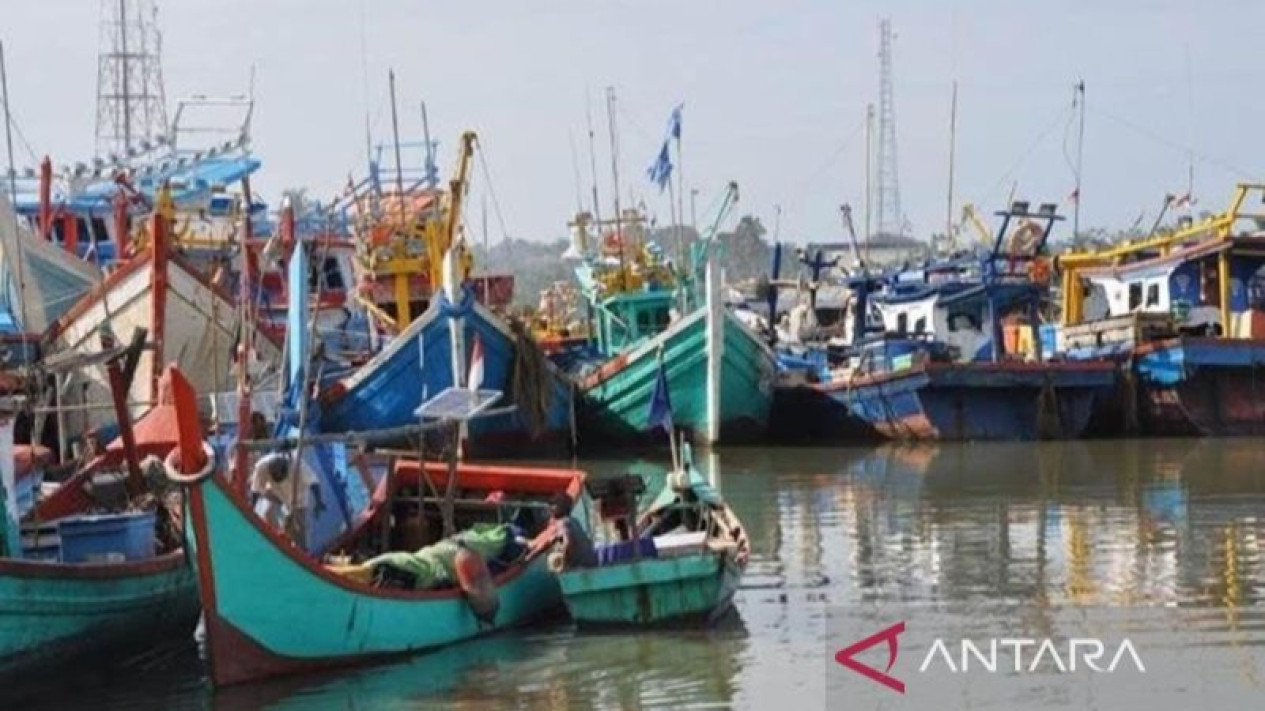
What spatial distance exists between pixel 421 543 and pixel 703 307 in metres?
16.9

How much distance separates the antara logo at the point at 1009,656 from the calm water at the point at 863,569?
443mm

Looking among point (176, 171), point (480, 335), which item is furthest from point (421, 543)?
point (176, 171)

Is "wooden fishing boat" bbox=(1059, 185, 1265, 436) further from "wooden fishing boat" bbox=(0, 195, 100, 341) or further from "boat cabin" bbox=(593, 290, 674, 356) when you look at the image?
"wooden fishing boat" bbox=(0, 195, 100, 341)

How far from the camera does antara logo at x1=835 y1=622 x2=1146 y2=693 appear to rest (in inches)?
511

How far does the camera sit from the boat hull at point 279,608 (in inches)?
480

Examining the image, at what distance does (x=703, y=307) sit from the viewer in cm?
3241

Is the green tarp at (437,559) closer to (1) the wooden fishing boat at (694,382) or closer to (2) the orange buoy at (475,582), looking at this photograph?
(2) the orange buoy at (475,582)

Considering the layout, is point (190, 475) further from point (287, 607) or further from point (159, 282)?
point (159, 282)

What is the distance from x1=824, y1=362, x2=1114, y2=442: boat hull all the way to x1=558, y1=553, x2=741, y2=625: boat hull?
17.4 metres

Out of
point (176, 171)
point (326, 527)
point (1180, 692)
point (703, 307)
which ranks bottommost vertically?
point (1180, 692)

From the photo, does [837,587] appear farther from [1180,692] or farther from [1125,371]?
[1125,371]

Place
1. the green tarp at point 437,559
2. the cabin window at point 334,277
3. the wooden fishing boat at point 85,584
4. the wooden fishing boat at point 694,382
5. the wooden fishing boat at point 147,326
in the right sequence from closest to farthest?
the wooden fishing boat at point 85,584, the green tarp at point 437,559, the wooden fishing boat at point 147,326, the wooden fishing boat at point 694,382, the cabin window at point 334,277

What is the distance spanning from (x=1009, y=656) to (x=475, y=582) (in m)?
3.92

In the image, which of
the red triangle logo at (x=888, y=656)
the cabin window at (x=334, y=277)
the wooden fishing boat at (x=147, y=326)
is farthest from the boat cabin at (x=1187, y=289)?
the red triangle logo at (x=888, y=656)
